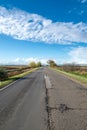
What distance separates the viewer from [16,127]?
5352 mm

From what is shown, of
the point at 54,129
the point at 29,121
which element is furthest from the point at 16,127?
the point at 54,129

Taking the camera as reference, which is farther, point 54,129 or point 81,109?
point 81,109

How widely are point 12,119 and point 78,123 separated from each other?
7.33 feet

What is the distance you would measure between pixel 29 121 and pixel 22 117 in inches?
19.9

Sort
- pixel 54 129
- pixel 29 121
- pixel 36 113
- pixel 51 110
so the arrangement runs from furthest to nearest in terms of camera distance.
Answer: pixel 51 110
pixel 36 113
pixel 29 121
pixel 54 129

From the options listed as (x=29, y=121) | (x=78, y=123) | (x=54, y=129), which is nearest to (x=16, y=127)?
(x=29, y=121)

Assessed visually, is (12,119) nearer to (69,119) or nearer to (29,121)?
(29,121)

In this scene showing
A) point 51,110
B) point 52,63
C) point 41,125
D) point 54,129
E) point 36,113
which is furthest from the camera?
point 52,63

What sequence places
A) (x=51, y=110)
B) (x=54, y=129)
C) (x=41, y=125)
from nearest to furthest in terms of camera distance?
(x=54, y=129)
(x=41, y=125)
(x=51, y=110)

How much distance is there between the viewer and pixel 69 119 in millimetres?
6191

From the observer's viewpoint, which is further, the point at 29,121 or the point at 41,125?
the point at 29,121

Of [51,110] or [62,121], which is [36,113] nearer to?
[51,110]

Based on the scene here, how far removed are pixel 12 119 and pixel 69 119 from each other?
6.47ft

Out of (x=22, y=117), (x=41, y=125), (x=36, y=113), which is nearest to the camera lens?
(x=41, y=125)
